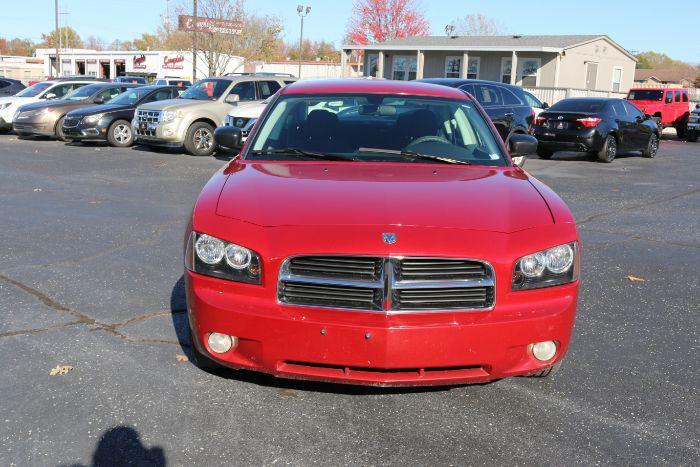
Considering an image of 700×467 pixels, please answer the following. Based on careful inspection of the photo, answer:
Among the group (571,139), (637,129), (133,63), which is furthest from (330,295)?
(133,63)

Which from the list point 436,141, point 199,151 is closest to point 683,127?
point 199,151

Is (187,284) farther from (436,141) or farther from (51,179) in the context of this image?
(51,179)

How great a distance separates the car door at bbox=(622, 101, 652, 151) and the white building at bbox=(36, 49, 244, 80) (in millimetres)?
39454

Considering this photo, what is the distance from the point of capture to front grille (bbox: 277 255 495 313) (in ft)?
10.3

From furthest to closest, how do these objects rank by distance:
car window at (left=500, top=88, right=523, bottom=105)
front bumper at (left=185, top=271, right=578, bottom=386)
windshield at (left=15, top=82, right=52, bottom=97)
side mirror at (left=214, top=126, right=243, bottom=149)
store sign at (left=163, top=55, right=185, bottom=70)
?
store sign at (left=163, top=55, right=185, bottom=70) < windshield at (left=15, top=82, right=52, bottom=97) < car window at (left=500, top=88, right=523, bottom=105) < side mirror at (left=214, top=126, right=243, bottom=149) < front bumper at (left=185, top=271, right=578, bottom=386)

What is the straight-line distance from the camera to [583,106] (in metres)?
16.5

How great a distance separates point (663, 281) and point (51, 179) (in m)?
9.36

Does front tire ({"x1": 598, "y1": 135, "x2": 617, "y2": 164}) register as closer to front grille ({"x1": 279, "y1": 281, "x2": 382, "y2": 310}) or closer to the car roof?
the car roof

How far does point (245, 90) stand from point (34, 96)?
8.21 metres

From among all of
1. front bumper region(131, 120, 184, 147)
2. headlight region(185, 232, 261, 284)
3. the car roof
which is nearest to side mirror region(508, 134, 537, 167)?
the car roof

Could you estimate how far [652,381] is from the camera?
3.94m

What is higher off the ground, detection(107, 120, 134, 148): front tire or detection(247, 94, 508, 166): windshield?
detection(247, 94, 508, 166): windshield

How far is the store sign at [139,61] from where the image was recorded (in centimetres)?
6181

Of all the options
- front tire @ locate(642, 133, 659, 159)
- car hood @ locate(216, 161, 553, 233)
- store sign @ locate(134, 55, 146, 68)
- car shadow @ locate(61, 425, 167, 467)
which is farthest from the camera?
store sign @ locate(134, 55, 146, 68)
